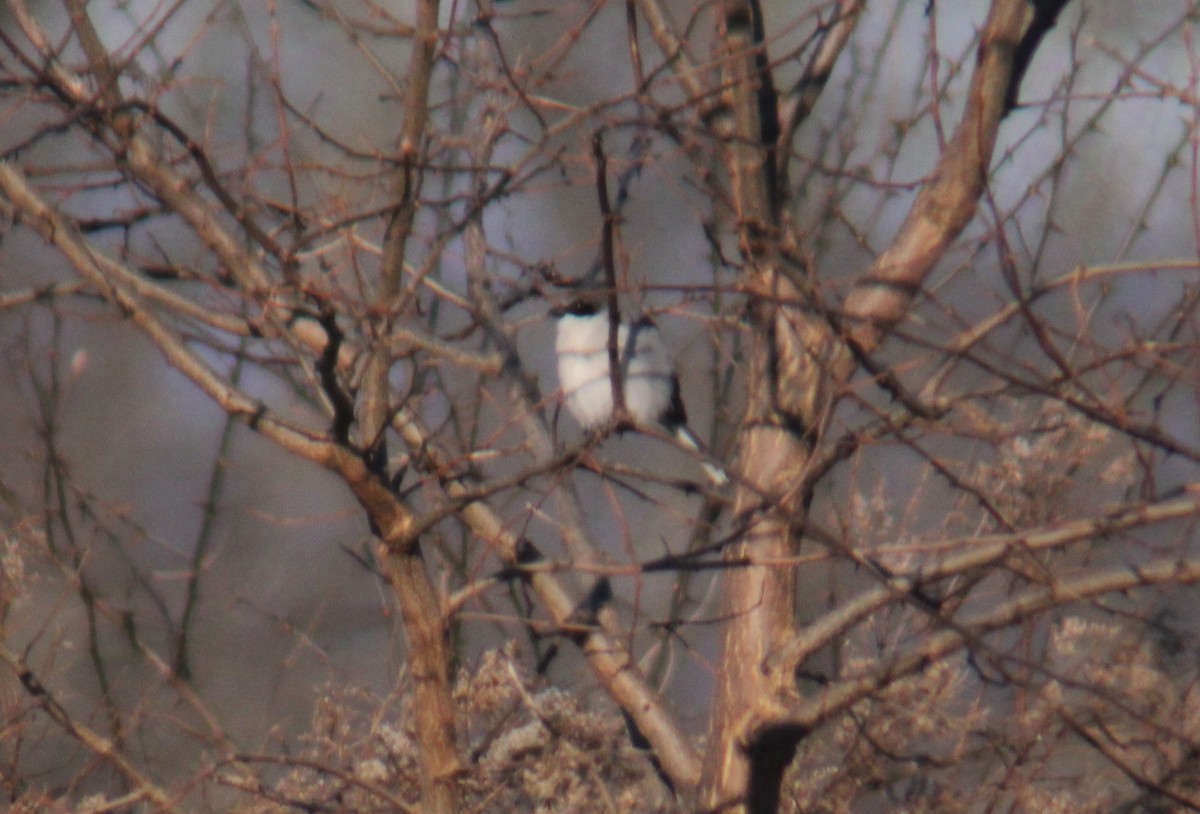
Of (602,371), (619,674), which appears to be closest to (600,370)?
(602,371)

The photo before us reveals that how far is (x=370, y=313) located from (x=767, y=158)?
5.00ft

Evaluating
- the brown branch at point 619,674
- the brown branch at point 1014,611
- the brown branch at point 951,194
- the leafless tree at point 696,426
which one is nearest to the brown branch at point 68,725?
the leafless tree at point 696,426

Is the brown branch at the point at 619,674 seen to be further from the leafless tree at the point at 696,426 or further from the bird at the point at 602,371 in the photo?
the bird at the point at 602,371

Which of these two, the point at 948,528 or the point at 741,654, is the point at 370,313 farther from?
the point at 948,528

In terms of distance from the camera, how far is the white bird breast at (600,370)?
15.2 ft

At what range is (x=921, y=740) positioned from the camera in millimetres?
4246

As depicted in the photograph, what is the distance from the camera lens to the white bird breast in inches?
Result: 183

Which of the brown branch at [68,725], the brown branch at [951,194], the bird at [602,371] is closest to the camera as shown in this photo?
the brown branch at [951,194]

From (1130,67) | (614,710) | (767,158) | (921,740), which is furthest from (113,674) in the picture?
(1130,67)

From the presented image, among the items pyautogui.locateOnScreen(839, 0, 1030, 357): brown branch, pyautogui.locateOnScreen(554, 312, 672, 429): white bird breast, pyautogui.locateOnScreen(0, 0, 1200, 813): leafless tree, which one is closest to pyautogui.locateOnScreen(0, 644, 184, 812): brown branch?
pyautogui.locateOnScreen(0, 0, 1200, 813): leafless tree

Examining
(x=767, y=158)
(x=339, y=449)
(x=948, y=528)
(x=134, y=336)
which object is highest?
(x=134, y=336)

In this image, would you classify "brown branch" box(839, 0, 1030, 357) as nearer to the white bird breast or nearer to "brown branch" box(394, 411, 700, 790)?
"brown branch" box(394, 411, 700, 790)

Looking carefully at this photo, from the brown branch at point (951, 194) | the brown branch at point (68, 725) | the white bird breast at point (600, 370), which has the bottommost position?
the brown branch at point (68, 725)

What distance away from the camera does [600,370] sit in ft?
15.2
